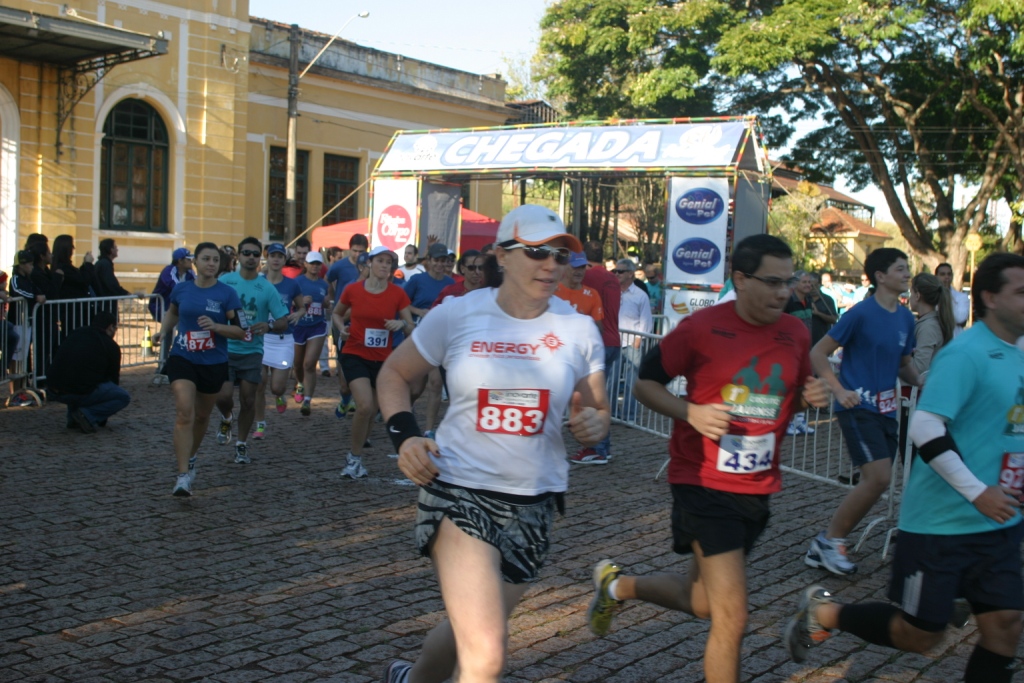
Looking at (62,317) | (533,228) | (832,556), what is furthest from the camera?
(62,317)

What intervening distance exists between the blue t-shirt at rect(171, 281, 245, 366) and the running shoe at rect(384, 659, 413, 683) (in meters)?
4.48

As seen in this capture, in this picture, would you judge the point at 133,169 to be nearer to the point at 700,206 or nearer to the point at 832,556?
the point at 700,206

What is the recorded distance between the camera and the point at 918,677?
4.81 metres

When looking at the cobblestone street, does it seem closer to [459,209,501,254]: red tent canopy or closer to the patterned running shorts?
the patterned running shorts

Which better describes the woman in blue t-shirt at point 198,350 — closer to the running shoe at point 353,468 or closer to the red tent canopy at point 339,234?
the running shoe at point 353,468

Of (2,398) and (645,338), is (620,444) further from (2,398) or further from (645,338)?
(2,398)

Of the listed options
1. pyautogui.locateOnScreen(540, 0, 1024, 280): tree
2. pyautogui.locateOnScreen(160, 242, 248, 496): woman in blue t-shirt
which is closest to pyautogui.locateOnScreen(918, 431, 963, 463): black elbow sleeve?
pyautogui.locateOnScreen(160, 242, 248, 496): woman in blue t-shirt

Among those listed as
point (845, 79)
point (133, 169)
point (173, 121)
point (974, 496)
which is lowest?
point (974, 496)

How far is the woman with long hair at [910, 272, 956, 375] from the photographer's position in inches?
353

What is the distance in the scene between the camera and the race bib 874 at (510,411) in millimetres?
3604

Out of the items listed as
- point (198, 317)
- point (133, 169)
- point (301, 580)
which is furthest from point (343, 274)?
point (133, 169)

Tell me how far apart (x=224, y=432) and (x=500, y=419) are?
732 centimetres

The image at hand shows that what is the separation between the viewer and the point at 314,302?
1229 centimetres

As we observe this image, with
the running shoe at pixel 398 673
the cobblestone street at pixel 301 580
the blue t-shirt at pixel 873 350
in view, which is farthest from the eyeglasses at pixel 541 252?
the blue t-shirt at pixel 873 350
